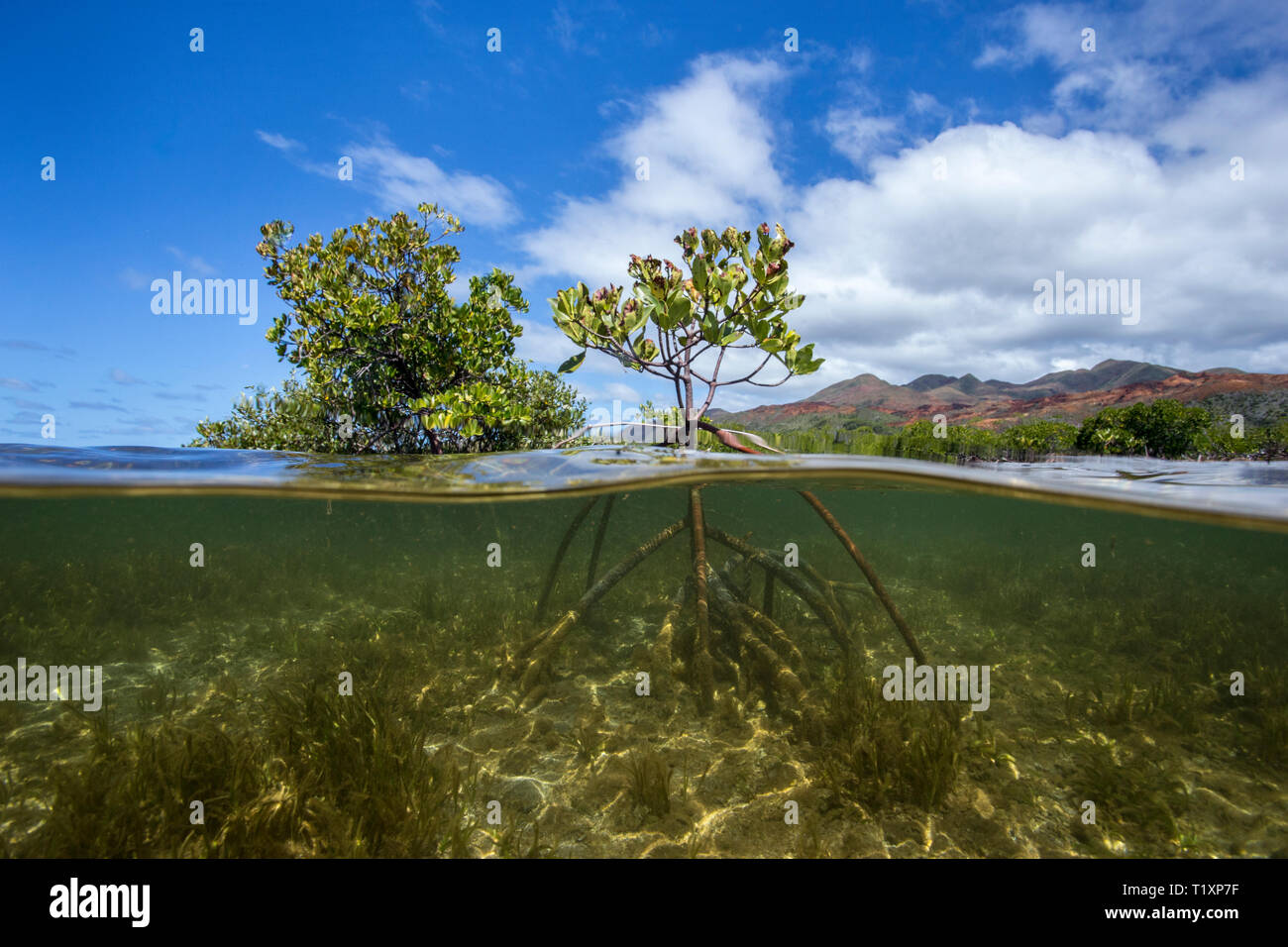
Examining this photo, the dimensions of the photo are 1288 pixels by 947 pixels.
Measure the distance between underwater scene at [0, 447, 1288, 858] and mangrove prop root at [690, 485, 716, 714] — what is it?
6cm

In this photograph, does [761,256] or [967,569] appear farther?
[967,569]

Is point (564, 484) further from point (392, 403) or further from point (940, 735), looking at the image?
point (940, 735)

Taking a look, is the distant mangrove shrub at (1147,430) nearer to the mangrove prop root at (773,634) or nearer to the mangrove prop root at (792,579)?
the mangrove prop root at (792,579)

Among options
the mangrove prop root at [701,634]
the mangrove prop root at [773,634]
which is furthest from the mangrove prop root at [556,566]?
the mangrove prop root at [773,634]

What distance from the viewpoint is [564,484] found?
10609mm

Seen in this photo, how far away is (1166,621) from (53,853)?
20.5m

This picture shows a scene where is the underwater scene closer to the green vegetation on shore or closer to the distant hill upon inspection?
the green vegetation on shore

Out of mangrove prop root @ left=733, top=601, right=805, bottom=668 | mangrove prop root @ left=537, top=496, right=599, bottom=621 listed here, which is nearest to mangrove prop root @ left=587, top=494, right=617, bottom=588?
mangrove prop root @ left=537, top=496, right=599, bottom=621

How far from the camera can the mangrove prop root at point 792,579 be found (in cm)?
898

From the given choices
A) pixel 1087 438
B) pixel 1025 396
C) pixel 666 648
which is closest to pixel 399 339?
pixel 666 648

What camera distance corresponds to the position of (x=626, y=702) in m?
8.19

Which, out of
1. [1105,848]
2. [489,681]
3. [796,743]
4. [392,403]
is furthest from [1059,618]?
[392,403]

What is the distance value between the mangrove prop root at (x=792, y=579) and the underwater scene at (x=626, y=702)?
0.06 meters

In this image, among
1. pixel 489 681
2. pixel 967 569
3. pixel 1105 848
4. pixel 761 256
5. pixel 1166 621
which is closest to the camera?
pixel 1105 848
